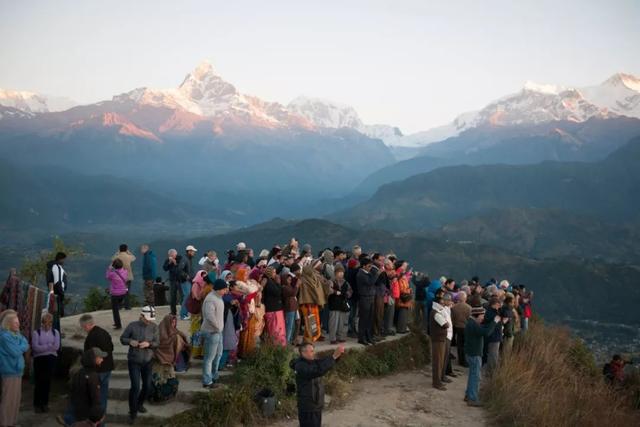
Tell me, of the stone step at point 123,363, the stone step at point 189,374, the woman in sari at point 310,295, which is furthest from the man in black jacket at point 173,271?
the woman in sari at point 310,295

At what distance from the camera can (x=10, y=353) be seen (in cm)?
709

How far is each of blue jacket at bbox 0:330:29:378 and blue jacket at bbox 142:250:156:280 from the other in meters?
6.69

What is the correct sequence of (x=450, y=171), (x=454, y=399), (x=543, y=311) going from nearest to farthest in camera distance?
(x=454, y=399) → (x=543, y=311) → (x=450, y=171)

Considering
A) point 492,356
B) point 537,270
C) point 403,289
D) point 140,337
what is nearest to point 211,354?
point 140,337

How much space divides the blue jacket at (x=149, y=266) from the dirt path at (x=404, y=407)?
6.71 meters

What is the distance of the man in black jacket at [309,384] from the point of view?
6.43 m

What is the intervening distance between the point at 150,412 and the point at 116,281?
403cm

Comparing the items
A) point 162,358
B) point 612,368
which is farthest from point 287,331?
point 612,368

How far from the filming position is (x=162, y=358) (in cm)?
810

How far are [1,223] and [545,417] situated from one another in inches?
7851

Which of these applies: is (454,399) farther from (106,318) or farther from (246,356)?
(106,318)

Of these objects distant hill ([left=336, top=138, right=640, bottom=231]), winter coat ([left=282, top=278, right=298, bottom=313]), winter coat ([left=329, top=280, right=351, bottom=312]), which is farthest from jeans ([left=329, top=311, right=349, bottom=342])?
distant hill ([left=336, top=138, right=640, bottom=231])

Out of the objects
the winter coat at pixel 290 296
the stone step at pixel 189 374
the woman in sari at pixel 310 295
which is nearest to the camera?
the stone step at pixel 189 374

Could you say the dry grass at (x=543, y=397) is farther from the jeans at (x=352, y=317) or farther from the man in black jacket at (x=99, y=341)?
the man in black jacket at (x=99, y=341)
